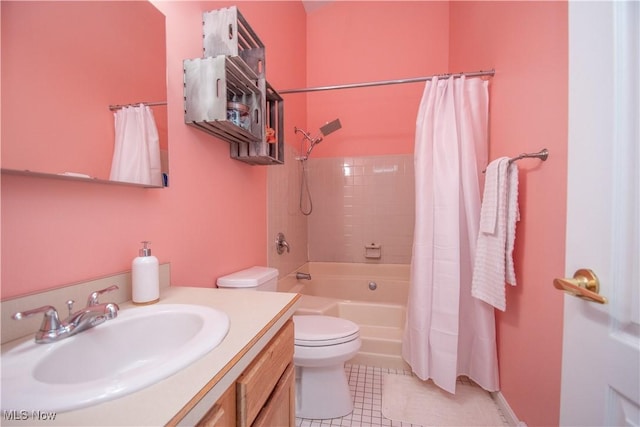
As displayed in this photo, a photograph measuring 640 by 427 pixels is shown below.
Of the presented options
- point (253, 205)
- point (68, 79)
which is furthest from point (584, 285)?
point (253, 205)

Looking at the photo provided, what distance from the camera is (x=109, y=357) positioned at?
593 mm

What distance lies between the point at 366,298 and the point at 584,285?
2.02 m

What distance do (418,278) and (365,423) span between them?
789 millimetres

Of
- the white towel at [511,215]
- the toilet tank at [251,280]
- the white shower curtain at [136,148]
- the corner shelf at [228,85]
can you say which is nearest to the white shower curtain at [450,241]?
the white towel at [511,215]

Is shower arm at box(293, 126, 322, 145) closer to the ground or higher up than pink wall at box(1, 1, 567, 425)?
higher up

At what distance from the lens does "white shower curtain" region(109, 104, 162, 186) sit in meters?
0.74

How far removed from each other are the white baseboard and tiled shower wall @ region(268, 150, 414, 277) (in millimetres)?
1193

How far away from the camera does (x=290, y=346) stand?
0.82m

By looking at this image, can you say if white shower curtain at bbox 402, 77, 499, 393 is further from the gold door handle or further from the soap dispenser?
the soap dispenser

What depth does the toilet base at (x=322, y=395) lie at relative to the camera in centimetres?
131

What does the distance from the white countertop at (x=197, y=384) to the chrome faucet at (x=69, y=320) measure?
154 mm

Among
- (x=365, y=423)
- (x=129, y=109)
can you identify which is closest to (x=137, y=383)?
(x=129, y=109)

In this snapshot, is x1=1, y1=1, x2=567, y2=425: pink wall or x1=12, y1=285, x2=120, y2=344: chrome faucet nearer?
x1=12, y1=285, x2=120, y2=344: chrome faucet
